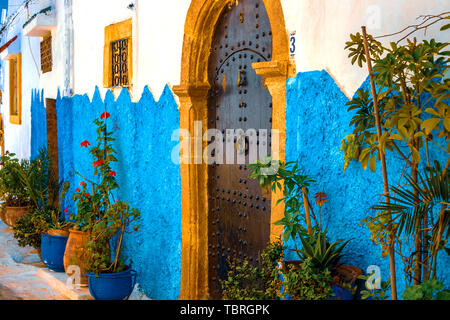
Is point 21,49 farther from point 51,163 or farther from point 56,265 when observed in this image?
point 56,265

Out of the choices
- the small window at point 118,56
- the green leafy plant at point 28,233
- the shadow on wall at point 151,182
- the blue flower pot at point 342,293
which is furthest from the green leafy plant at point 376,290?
the green leafy plant at point 28,233

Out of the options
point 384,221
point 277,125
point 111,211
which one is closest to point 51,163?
point 111,211

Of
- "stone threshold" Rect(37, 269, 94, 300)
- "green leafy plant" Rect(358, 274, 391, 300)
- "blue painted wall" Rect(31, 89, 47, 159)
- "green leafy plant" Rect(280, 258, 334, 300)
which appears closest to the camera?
"green leafy plant" Rect(358, 274, 391, 300)

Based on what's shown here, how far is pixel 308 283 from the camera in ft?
10.8

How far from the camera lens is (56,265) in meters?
7.07

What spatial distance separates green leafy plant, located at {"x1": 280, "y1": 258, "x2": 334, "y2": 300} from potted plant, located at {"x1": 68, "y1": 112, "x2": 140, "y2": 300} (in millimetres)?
2707

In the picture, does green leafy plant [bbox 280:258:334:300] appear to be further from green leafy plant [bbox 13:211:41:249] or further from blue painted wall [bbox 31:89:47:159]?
blue painted wall [bbox 31:89:47:159]

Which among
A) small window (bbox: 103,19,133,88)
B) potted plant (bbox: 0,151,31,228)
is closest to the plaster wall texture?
potted plant (bbox: 0,151,31,228)

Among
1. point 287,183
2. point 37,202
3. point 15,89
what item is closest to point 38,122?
point 37,202

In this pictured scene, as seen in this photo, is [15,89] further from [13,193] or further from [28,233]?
[28,233]

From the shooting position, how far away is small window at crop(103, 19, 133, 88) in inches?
259

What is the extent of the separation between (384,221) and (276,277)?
1007 millimetres

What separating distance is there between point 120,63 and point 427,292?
504 cm

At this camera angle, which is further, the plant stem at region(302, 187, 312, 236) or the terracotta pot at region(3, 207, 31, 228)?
the terracotta pot at region(3, 207, 31, 228)
